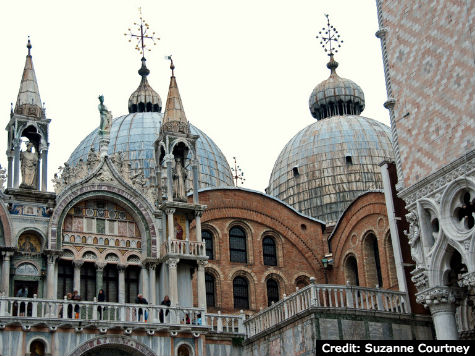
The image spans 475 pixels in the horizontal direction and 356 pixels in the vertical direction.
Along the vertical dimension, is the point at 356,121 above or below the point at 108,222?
above

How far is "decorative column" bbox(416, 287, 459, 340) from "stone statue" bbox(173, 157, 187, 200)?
1021 cm

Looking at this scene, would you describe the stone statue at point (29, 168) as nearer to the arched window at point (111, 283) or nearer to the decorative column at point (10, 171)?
the decorative column at point (10, 171)

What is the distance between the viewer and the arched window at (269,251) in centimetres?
3419

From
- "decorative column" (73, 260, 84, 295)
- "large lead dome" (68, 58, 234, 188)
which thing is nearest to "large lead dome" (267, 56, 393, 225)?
"large lead dome" (68, 58, 234, 188)

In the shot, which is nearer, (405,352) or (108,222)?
(405,352)

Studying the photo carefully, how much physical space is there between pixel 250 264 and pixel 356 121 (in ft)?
66.4

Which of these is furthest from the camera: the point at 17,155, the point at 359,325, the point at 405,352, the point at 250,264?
the point at 250,264

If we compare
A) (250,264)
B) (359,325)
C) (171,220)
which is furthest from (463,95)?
(250,264)

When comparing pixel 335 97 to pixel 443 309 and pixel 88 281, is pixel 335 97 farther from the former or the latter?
pixel 443 309

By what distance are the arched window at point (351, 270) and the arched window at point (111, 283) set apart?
1238 cm

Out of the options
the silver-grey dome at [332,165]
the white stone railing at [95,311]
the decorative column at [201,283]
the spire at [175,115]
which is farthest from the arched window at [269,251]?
the silver-grey dome at [332,165]

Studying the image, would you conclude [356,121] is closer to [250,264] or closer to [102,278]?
[250,264]

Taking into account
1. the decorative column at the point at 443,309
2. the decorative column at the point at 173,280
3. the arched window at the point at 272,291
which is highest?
the arched window at the point at 272,291

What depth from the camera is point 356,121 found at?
5122 cm
